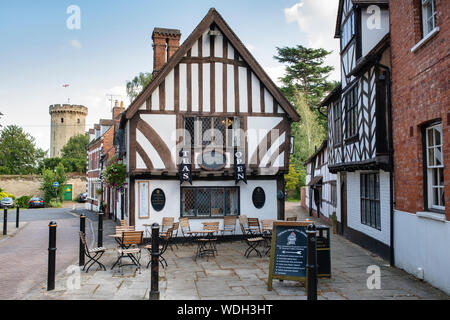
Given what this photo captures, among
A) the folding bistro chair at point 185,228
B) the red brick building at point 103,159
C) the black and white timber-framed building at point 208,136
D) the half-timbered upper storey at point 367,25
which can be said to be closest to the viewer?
the half-timbered upper storey at point 367,25

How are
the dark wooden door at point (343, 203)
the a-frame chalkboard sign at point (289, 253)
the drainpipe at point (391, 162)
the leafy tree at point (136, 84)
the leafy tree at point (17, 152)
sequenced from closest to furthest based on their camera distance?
the a-frame chalkboard sign at point (289, 253), the drainpipe at point (391, 162), the dark wooden door at point (343, 203), the leafy tree at point (136, 84), the leafy tree at point (17, 152)

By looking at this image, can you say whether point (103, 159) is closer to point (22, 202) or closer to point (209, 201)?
point (209, 201)

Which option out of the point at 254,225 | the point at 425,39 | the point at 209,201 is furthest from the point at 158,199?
the point at 425,39

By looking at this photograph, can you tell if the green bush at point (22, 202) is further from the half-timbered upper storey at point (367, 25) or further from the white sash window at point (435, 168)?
the white sash window at point (435, 168)

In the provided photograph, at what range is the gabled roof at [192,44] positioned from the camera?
1296cm

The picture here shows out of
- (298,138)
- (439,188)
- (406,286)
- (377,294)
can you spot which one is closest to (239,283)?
(377,294)

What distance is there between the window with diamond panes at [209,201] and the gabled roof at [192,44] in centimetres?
352

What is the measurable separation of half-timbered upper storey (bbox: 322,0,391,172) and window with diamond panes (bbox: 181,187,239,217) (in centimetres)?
412

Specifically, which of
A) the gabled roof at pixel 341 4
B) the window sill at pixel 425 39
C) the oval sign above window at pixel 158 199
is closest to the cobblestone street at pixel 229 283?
the oval sign above window at pixel 158 199

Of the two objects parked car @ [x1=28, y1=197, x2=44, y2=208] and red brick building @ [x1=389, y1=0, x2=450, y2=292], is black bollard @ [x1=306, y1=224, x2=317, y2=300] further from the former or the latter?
parked car @ [x1=28, y1=197, x2=44, y2=208]

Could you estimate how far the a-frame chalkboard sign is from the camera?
7.45 meters

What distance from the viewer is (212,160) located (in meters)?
13.6

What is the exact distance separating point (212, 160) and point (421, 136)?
7.14 metres
